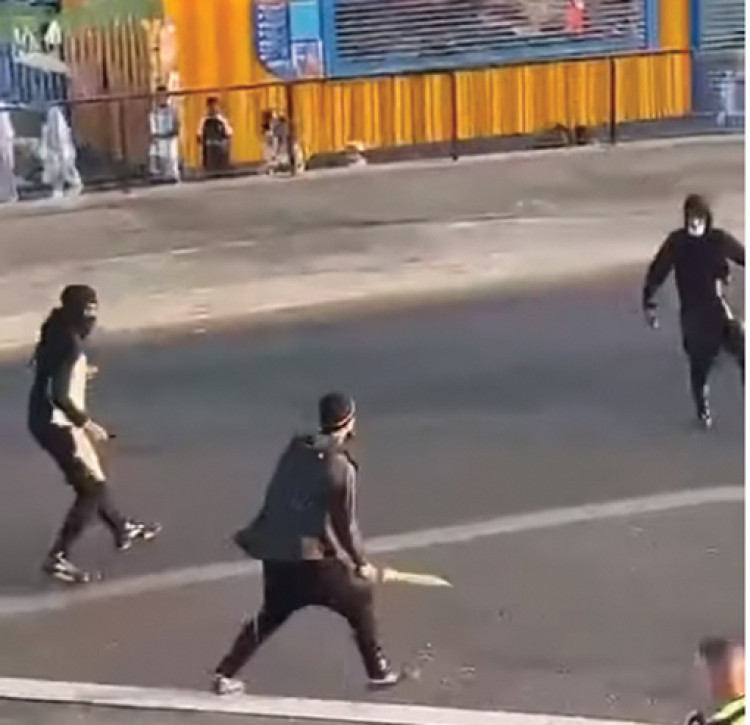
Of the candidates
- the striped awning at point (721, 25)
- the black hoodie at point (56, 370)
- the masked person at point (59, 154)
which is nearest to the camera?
the striped awning at point (721, 25)

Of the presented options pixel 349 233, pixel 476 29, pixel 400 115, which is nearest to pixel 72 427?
pixel 349 233

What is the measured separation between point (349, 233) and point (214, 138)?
186mm

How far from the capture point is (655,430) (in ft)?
7.70

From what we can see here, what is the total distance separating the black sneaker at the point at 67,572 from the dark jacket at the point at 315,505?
0.25m

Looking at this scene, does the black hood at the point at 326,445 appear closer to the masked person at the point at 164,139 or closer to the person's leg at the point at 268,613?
the person's leg at the point at 268,613

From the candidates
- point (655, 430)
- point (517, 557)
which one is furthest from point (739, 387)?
point (517, 557)

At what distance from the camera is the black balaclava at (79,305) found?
236 cm

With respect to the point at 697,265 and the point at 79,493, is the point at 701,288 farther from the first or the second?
the point at 79,493

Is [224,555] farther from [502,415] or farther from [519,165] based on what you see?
[519,165]

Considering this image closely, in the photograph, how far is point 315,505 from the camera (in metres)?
2.36

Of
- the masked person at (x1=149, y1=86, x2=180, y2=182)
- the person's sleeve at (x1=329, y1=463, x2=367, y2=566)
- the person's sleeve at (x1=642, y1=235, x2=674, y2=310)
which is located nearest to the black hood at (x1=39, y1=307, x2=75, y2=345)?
the masked person at (x1=149, y1=86, x2=180, y2=182)

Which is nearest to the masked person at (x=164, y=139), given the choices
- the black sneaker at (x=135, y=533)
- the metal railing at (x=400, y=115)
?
the metal railing at (x=400, y=115)

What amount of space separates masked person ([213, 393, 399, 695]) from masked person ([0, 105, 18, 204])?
1.42ft

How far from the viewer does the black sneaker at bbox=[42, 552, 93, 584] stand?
2463 mm
